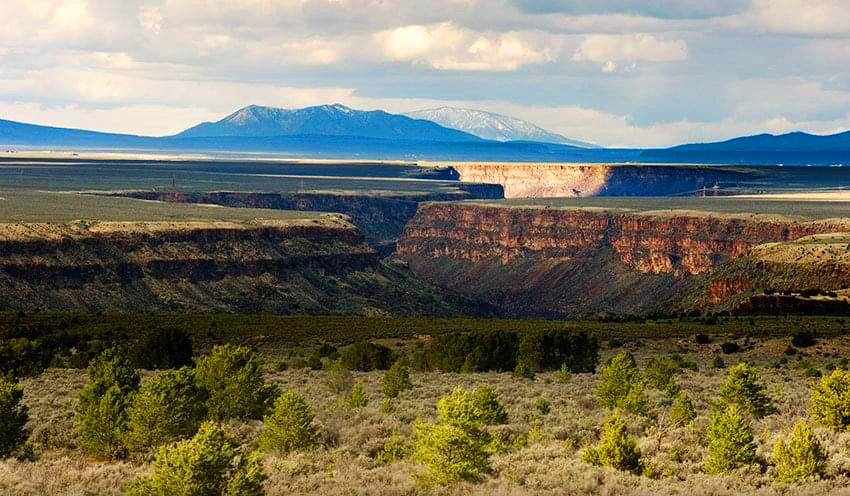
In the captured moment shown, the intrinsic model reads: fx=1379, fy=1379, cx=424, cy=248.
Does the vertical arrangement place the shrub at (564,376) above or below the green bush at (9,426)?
below

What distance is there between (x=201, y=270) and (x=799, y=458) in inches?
3919

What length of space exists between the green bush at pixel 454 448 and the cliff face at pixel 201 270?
77.1 meters

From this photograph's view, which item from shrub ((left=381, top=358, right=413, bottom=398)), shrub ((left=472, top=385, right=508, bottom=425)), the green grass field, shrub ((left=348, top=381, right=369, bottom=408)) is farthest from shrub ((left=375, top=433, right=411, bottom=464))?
the green grass field

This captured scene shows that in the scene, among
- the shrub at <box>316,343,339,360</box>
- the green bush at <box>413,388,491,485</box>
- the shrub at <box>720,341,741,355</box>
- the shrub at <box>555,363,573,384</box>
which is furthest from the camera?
the shrub at <box>720,341,741,355</box>

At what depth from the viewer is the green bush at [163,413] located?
32.0 meters

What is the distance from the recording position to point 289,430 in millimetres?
32281

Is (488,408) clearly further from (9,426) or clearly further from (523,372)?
(523,372)

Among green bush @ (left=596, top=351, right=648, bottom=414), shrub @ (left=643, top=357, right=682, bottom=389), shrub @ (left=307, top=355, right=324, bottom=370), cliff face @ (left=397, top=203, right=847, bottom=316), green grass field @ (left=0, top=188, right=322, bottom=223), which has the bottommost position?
cliff face @ (left=397, top=203, right=847, bottom=316)

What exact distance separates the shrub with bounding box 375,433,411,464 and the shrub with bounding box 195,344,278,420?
6.67 m

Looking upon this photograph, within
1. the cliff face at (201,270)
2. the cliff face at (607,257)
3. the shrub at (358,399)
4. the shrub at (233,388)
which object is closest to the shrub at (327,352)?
the shrub at (358,399)

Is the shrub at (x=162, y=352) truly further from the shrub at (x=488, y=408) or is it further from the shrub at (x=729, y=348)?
the shrub at (x=729, y=348)

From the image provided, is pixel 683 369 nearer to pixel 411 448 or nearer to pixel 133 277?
pixel 411 448

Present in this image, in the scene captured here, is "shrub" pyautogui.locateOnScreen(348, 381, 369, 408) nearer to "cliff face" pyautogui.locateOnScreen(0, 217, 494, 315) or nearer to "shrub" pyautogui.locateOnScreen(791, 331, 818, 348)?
"shrub" pyautogui.locateOnScreen(791, 331, 818, 348)

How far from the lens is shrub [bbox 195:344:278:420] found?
37656mm
